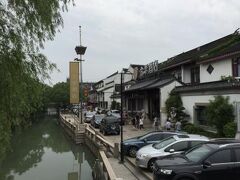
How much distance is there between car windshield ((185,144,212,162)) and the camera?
12.9 meters

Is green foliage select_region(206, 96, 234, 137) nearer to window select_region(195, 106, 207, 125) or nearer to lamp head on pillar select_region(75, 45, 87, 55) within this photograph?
window select_region(195, 106, 207, 125)

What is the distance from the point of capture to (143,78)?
2215 inches

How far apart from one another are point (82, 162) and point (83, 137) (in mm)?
10114

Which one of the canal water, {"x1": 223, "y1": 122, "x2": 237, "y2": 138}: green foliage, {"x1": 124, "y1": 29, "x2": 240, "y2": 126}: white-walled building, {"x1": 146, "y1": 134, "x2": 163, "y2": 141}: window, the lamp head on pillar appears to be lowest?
the canal water

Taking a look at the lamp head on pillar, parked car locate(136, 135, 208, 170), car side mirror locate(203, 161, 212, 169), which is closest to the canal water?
parked car locate(136, 135, 208, 170)

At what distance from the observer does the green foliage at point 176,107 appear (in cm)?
3481

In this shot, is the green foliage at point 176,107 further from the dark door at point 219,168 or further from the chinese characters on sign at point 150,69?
the dark door at point 219,168

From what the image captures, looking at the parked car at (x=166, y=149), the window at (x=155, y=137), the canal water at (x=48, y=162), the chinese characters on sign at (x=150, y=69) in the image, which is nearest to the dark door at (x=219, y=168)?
the parked car at (x=166, y=149)

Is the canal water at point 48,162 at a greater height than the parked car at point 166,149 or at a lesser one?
lesser

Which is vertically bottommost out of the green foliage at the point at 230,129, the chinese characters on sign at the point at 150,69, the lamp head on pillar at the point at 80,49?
the green foliage at the point at 230,129

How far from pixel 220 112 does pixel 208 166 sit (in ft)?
47.6

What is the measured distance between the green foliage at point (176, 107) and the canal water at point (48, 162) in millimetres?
8187

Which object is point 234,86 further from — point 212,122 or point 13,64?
point 13,64

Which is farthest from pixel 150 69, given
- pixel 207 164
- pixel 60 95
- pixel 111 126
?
pixel 60 95
